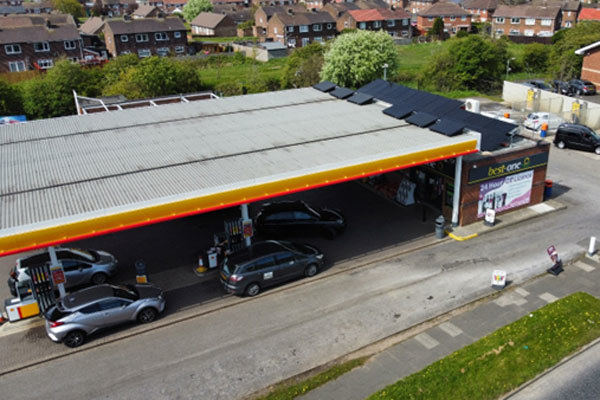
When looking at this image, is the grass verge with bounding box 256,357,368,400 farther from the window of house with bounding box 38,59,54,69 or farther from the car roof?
the window of house with bounding box 38,59,54,69

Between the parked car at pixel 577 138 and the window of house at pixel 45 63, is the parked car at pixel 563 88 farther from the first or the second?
the window of house at pixel 45 63

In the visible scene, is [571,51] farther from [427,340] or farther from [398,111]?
[427,340]

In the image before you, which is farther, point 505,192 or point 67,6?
point 67,6

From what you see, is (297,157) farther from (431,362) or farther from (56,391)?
(56,391)

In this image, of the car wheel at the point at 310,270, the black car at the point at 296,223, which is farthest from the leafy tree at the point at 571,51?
the car wheel at the point at 310,270

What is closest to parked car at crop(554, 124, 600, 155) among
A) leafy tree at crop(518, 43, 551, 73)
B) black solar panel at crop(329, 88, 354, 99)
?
black solar panel at crop(329, 88, 354, 99)

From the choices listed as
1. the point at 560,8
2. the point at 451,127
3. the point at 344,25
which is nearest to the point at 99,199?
the point at 451,127

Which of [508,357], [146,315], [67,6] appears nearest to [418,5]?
[67,6]
